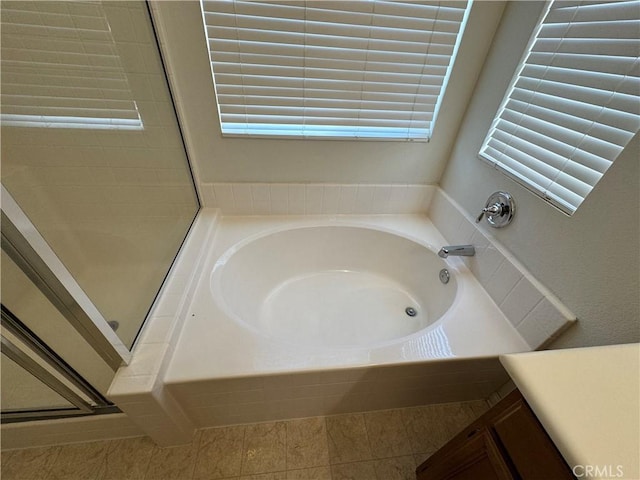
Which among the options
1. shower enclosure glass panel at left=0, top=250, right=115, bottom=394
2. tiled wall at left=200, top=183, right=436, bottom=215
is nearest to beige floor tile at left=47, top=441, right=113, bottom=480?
shower enclosure glass panel at left=0, top=250, right=115, bottom=394

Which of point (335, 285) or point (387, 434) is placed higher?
point (335, 285)

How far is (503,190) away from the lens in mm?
1073

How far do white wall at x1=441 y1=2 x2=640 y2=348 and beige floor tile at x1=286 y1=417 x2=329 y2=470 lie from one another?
95 cm

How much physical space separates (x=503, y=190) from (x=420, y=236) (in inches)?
20.1

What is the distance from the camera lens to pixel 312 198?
1.52m

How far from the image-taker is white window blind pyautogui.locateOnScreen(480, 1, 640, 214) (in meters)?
0.67

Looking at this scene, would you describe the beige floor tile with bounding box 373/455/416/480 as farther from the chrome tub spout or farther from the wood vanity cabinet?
the chrome tub spout

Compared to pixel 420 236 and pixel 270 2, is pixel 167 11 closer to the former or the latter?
pixel 270 2

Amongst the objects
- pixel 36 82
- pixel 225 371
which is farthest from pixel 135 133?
pixel 225 371

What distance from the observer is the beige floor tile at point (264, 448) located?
3.24 feet

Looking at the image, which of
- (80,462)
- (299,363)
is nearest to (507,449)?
(299,363)

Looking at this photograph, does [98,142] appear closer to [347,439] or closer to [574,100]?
[347,439]

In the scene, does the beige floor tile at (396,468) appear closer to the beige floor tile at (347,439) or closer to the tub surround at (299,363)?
the beige floor tile at (347,439)

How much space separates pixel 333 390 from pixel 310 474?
33 centimetres
